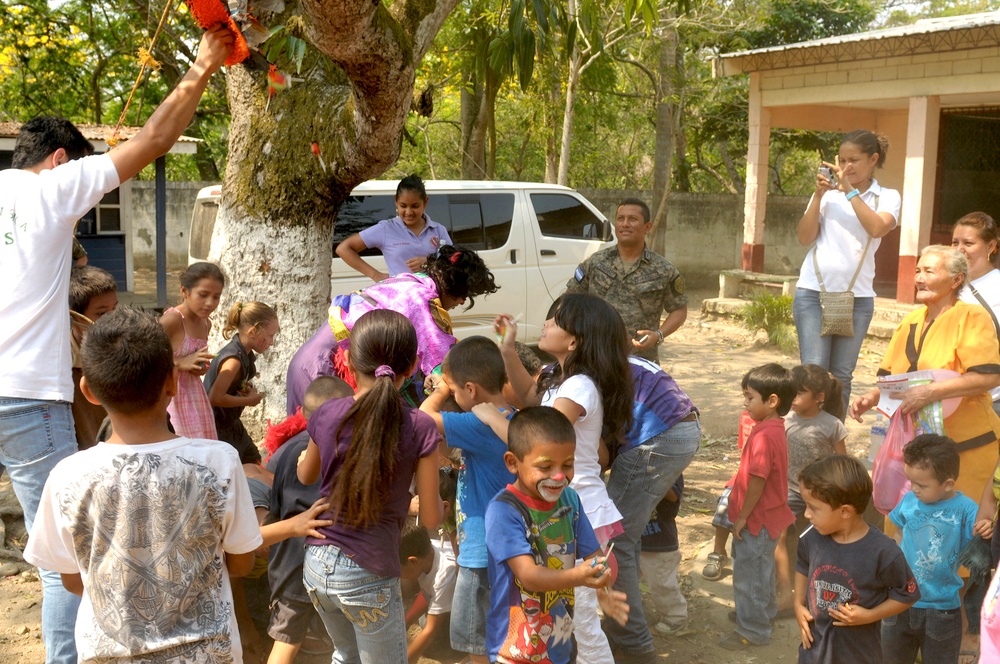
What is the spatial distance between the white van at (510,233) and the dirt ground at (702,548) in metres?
1.57

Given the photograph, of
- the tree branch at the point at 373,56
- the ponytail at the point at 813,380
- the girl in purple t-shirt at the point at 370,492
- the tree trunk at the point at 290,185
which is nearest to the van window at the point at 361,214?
the tree trunk at the point at 290,185

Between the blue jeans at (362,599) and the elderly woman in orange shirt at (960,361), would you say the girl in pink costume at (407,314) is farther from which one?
the elderly woman in orange shirt at (960,361)

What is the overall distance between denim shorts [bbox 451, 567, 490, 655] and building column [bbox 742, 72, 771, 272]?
10.2 meters

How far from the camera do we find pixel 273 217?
17.0 ft

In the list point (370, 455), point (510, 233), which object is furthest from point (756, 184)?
point (370, 455)

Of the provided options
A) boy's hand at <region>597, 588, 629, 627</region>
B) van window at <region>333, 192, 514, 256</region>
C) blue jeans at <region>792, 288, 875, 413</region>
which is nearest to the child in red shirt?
blue jeans at <region>792, 288, 875, 413</region>

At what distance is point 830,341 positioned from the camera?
4938mm

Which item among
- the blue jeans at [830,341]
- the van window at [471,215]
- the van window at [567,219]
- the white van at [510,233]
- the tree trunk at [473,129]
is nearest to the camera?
the blue jeans at [830,341]

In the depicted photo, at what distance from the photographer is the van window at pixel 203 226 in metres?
8.05

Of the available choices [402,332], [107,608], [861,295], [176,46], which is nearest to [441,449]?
[402,332]

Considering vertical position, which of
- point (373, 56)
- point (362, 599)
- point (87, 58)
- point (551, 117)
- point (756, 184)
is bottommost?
point (362, 599)

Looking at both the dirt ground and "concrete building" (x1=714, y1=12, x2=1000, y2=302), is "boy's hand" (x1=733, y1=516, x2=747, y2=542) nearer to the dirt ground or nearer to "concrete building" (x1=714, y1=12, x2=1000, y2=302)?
the dirt ground

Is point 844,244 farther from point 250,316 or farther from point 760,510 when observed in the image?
point 250,316

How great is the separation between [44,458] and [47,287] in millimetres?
523
